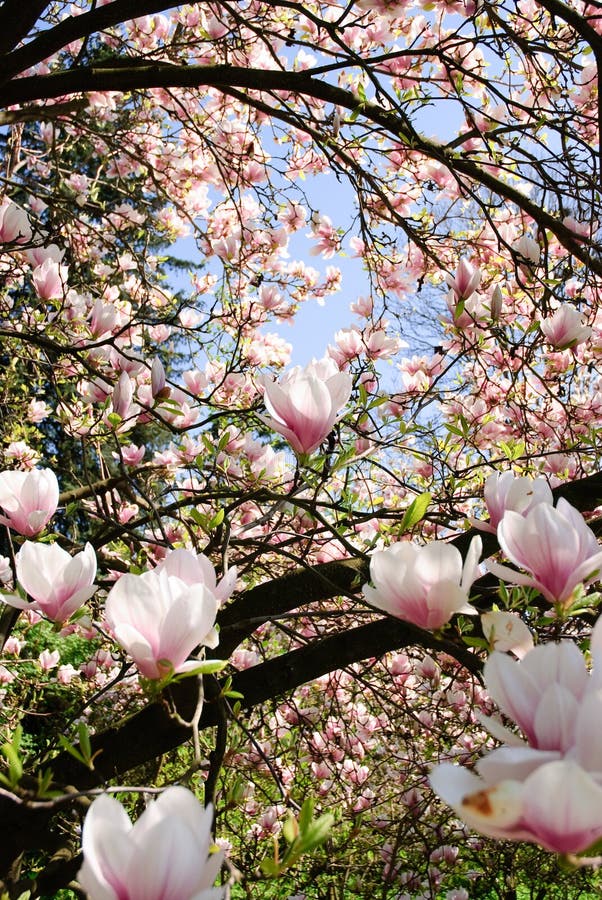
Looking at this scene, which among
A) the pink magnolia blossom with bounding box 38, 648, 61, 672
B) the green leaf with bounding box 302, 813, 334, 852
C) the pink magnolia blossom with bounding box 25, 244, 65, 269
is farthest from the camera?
the pink magnolia blossom with bounding box 38, 648, 61, 672

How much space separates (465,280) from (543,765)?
1.66m

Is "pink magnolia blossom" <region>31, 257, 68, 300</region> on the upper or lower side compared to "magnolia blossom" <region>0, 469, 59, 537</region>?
upper

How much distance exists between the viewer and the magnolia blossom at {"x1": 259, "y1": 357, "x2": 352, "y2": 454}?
3.18 ft

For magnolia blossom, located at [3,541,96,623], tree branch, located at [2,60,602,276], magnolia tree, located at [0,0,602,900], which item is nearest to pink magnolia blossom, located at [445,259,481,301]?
magnolia tree, located at [0,0,602,900]

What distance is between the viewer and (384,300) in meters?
2.83

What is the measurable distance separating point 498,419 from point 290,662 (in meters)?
2.01

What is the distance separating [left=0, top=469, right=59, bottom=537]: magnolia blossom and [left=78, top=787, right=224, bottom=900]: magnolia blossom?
0.65 metres

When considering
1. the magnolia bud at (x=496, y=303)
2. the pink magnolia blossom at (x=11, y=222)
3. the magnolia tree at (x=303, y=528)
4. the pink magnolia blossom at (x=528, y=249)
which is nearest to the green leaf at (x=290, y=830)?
the magnolia tree at (x=303, y=528)

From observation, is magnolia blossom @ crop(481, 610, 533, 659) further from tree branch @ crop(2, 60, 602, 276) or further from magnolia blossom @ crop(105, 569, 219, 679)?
tree branch @ crop(2, 60, 602, 276)

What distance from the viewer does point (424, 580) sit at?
2.39 ft

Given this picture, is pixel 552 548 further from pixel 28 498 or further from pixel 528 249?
pixel 528 249

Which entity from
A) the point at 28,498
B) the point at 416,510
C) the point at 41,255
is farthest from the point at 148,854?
the point at 41,255

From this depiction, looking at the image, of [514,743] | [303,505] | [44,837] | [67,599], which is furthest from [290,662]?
[514,743]

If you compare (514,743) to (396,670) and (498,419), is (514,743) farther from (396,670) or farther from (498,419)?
(498,419)
